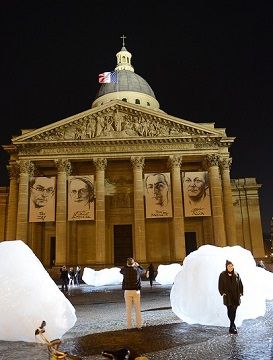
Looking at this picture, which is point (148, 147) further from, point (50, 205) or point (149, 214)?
point (50, 205)

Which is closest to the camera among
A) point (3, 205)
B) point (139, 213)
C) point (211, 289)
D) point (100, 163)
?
point (211, 289)

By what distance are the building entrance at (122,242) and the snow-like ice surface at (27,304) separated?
31.7 metres

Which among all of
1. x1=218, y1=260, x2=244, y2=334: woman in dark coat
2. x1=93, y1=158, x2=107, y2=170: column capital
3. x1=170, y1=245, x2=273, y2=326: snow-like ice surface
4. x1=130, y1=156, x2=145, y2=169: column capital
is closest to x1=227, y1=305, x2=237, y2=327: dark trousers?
x1=218, y1=260, x2=244, y2=334: woman in dark coat

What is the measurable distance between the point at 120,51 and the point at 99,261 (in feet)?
147

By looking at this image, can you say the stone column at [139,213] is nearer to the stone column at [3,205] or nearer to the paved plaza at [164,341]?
the stone column at [3,205]

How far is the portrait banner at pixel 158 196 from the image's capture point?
33688 millimetres

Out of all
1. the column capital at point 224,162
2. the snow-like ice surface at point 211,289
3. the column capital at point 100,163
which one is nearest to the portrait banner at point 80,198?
the column capital at point 100,163

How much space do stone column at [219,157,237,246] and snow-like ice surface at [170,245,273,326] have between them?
82.6 ft

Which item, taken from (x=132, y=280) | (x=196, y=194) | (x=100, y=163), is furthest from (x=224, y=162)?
(x=132, y=280)

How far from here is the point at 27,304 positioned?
7125mm

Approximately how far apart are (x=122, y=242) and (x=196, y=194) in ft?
31.4

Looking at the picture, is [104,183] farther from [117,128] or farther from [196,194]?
[196,194]

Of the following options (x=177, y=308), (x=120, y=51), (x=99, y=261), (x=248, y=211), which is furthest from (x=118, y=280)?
(x=120, y=51)

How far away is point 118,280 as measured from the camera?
26250 millimetres
